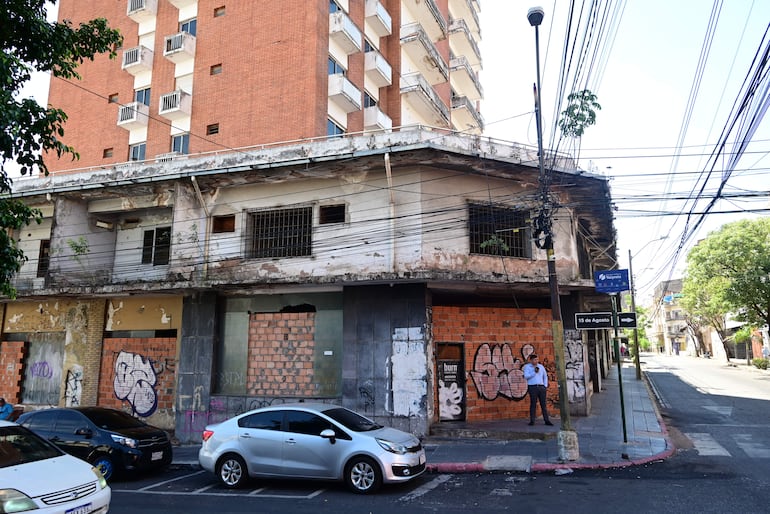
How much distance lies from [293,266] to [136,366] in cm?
674

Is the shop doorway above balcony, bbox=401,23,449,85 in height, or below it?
below

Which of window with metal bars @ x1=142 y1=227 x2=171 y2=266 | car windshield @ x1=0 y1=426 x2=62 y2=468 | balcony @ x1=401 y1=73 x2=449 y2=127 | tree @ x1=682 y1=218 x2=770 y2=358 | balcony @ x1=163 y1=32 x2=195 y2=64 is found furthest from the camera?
tree @ x1=682 y1=218 x2=770 y2=358

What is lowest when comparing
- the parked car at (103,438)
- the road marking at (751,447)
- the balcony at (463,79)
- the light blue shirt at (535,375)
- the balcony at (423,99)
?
the road marking at (751,447)

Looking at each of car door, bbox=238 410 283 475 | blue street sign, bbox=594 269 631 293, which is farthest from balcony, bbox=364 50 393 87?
car door, bbox=238 410 283 475

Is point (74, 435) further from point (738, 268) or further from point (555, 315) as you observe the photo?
point (738, 268)

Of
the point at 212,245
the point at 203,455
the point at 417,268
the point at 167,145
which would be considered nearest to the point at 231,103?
the point at 167,145

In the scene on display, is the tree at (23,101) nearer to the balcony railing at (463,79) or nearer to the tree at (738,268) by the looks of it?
the balcony railing at (463,79)

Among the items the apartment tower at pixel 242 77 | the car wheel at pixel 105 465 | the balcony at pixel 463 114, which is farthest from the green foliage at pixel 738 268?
the car wheel at pixel 105 465

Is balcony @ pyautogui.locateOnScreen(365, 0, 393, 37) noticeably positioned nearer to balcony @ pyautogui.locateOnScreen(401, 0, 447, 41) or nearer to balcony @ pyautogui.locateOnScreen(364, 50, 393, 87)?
balcony @ pyautogui.locateOnScreen(364, 50, 393, 87)

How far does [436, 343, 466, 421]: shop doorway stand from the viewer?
48.0 feet

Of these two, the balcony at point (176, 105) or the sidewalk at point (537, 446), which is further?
the balcony at point (176, 105)

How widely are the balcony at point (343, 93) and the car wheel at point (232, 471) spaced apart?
16.4m

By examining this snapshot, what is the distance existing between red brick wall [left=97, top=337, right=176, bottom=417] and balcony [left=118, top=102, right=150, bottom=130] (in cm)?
1180

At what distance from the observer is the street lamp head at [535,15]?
1095 cm
